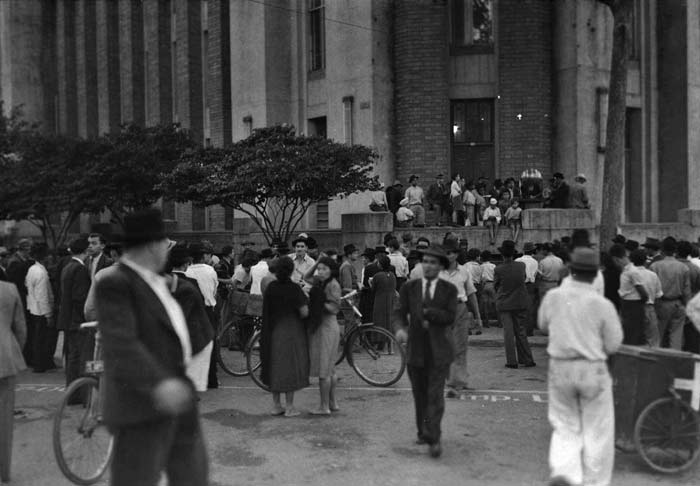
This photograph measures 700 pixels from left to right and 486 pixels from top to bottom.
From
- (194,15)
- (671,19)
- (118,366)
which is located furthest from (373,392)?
(194,15)

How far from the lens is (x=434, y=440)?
6.66 m

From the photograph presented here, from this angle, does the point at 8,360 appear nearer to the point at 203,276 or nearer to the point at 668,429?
the point at 203,276

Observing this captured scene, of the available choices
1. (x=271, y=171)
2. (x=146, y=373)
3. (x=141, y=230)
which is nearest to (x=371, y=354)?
(x=141, y=230)

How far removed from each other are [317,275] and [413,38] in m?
16.1

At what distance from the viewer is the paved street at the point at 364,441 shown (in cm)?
620

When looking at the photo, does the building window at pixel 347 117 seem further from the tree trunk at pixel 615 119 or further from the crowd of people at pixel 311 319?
the crowd of people at pixel 311 319

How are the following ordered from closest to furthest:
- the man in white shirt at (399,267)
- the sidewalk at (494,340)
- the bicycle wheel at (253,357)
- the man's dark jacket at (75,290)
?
1. the man's dark jacket at (75,290)
2. the bicycle wheel at (253,357)
3. the sidewalk at (494,340)
4. the man in white shirt at (399,267)

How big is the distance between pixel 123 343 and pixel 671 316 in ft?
27.9

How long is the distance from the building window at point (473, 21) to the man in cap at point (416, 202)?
19.0ft

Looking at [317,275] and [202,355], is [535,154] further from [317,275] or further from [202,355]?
[202,355]

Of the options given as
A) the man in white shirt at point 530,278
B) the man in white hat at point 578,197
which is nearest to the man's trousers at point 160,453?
the man in white shirt at point 530,278

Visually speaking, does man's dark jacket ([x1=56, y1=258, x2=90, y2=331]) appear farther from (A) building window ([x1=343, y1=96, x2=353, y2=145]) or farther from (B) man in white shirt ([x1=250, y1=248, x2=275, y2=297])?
(A) building window ([x1=343, y1=96, x2=353, y2=145])

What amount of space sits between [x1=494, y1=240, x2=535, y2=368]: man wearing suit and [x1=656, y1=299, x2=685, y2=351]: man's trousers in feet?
5.98

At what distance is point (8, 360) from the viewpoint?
6082 mm
